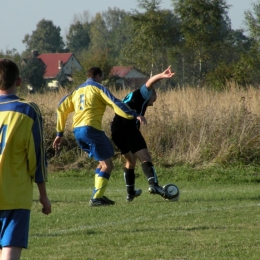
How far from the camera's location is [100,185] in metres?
9.28

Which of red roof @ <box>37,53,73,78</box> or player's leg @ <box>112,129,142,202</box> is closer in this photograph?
player's leg @ <box>112,129,142,202</box>

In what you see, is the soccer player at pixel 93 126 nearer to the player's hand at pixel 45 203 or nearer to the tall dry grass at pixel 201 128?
the player's hand at pixel 45 203

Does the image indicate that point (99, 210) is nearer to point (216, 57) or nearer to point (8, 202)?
point (8, 202)

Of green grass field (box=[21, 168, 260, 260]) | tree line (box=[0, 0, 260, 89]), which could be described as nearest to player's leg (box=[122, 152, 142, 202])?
green grass field (box=[21, 168, 260, 260])

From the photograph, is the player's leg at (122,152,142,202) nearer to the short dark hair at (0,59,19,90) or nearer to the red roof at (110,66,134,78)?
the short dark hair at (0,59,19,90)

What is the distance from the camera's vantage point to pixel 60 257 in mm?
5816

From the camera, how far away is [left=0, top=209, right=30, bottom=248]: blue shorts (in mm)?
4125

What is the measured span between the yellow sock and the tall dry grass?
5355 mm

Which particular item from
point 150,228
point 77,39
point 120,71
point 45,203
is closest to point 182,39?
point 120,71

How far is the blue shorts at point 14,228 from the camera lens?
4125 millimetres

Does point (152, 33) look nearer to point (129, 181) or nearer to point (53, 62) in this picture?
point (129, 181)

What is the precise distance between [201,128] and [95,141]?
19.5 ft

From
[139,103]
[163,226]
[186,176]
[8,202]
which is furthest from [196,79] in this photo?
[8,202]

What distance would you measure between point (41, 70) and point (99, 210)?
2061 inches
